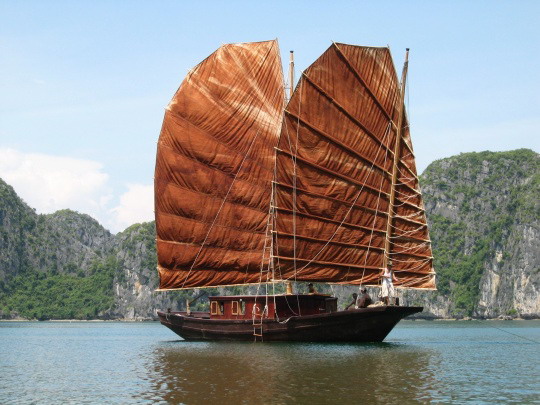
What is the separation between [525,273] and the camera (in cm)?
12938

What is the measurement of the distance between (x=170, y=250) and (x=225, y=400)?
19.8 m

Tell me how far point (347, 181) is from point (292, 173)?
7.38 ft

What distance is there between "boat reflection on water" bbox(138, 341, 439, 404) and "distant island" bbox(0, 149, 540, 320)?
327ft

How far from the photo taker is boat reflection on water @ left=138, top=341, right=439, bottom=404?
1802 cm

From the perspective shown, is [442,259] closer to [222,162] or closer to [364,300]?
[222,162]

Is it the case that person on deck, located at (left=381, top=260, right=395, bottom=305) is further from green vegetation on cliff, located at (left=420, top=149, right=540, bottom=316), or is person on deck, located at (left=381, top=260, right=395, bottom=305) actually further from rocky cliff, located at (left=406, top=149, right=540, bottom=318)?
green vegetation on cliff, located at (left=420, top=149, right=540, bottom=316)

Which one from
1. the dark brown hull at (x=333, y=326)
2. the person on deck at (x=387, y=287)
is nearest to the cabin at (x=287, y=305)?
the dark brown hull at (x=333, y=326)

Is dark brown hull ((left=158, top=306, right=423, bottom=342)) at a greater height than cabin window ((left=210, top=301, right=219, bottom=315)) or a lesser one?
lesser

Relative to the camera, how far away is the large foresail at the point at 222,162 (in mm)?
34625

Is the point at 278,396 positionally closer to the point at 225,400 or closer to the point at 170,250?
the point at 225,400

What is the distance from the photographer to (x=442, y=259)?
460ft

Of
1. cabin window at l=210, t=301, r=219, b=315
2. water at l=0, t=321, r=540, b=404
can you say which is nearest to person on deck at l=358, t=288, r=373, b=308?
water at l=0, t=321, r=540, b=404

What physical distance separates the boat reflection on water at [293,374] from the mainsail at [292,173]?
4025 mm

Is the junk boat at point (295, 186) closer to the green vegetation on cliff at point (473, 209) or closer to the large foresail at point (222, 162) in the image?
the large foresail at point (222, 162)
